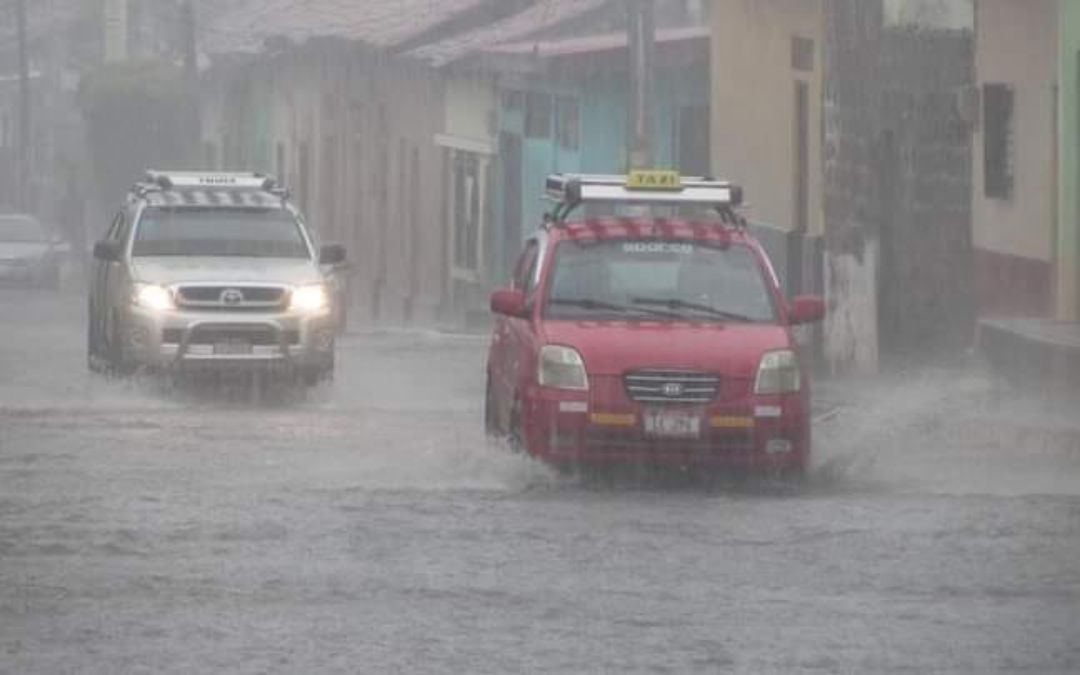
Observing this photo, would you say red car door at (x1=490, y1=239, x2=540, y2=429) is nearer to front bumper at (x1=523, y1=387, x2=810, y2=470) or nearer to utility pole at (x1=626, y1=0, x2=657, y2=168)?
front bumper at (x1=523, y1=387, x2=810, y2=470)

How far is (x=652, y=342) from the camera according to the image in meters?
17.2

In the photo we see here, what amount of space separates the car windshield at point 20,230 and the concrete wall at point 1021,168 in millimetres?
34946

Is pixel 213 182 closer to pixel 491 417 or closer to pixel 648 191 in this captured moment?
pixel 491 417

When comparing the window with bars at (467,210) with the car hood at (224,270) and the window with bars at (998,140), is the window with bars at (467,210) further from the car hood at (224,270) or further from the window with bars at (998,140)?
the car hood at (224,270)

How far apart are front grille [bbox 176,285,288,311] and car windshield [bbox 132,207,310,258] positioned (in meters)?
0.89

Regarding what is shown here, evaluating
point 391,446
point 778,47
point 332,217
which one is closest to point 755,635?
point 391,446

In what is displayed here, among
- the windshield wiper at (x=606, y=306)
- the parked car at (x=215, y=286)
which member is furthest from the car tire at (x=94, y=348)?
the windshield wiper at (x=606, y=306)

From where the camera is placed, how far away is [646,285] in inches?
709

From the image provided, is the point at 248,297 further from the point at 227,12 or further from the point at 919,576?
the point at 227,12

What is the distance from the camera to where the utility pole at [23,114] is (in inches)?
3125

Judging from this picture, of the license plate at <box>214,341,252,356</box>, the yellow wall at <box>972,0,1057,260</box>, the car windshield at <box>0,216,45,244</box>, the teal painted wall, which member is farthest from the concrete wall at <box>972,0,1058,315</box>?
the car windshield at <box>0,216,45,244</box>

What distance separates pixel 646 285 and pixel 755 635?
6631 millimetres

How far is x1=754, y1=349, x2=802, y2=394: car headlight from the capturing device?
1709 centimetres

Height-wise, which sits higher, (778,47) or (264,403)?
(778,47)
